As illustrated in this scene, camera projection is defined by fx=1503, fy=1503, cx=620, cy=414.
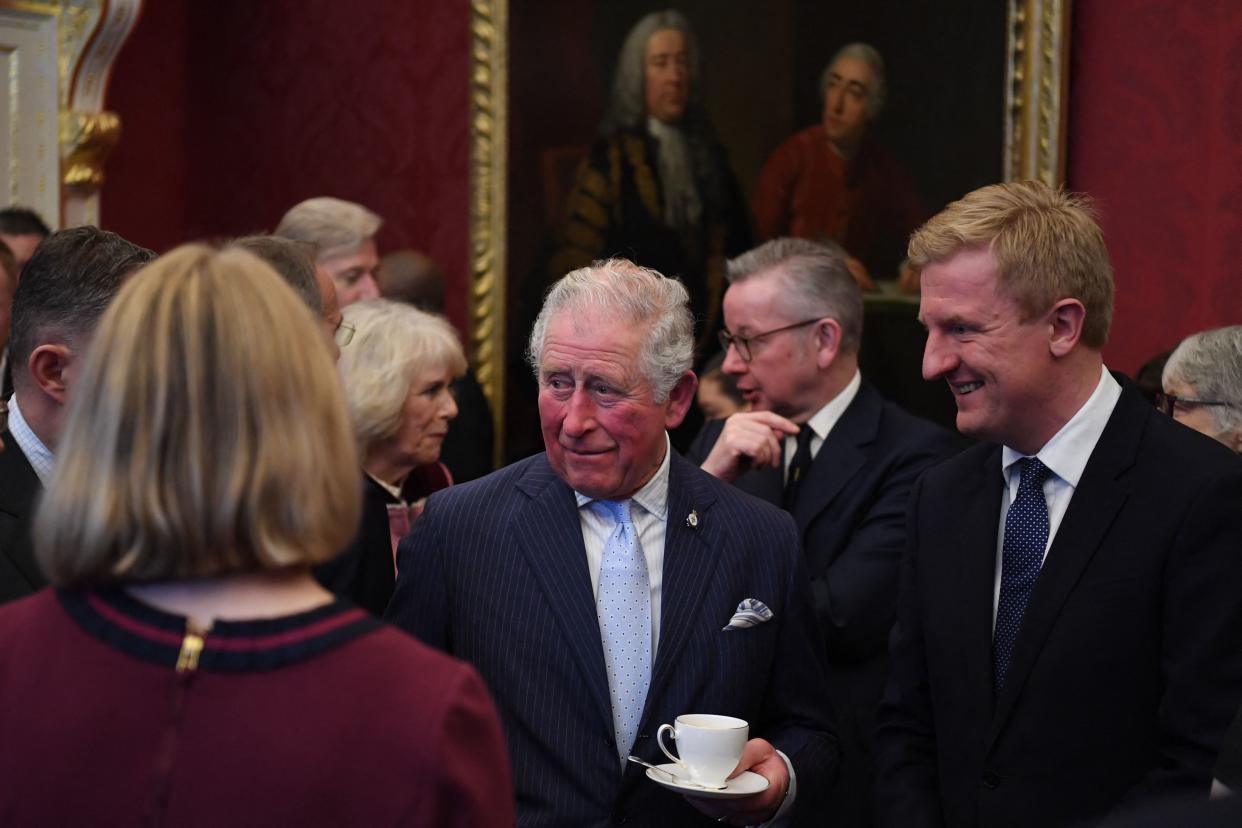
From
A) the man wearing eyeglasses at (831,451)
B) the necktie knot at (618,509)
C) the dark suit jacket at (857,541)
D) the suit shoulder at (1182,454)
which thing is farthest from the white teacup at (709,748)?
the dark suit jacket at (857,541)

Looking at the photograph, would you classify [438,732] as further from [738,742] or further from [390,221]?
[390,221]

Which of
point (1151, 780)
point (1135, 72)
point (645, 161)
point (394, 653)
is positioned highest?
point (1135, 72)

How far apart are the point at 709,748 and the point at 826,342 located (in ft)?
6.75

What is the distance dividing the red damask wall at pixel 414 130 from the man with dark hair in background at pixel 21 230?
3.38ft

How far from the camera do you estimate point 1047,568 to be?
2875mm

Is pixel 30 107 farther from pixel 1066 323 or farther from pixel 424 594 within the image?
pixel 1066 323

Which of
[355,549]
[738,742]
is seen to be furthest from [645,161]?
[738,742]

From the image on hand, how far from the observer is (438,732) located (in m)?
1.63

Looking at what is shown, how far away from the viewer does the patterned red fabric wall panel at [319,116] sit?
6445 millimetres

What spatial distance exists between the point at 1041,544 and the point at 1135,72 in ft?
11.9

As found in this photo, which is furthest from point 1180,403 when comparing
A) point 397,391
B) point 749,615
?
point 397,391

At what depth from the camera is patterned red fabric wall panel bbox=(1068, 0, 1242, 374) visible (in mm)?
5715

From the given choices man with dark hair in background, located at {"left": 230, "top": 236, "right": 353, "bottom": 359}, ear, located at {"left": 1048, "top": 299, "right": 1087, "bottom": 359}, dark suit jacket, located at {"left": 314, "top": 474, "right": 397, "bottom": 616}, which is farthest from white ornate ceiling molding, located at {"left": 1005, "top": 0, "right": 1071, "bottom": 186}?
dark suit jacket, located at {"left": 314, "top": 474, "right": 397, "bottom": 616}

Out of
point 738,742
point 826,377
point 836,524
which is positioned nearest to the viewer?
point 738,742
